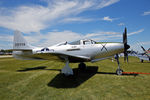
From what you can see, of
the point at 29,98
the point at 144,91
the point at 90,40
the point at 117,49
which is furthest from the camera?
the point at 90,40

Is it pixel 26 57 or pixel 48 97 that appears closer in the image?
pixel 48 97

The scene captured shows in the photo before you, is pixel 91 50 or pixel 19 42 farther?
pixel 19 42

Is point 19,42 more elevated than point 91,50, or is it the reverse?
point 19,42

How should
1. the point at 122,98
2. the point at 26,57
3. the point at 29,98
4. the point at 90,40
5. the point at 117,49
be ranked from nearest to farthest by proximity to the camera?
the point at 122,98 → the point at 29,98 → the point at 117,49 → the point at 90,40 → the point at 26,57

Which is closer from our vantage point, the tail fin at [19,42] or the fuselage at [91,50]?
the fuselage at [91,50]

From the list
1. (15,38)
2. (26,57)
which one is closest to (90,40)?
(26,57)

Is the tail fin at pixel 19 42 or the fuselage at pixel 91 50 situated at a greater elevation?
the tail fin at pixel 19 42

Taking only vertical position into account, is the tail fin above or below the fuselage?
above

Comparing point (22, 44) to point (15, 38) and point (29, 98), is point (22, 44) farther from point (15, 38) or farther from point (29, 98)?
point (29, 98)

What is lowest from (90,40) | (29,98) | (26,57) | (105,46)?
(29,98)

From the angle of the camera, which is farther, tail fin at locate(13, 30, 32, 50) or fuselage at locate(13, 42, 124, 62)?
tail fin at locate(13, 30, 32, 50)

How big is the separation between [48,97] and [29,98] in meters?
0.76

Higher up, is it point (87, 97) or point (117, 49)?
point (117, 49)

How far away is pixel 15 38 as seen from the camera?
10273mm
